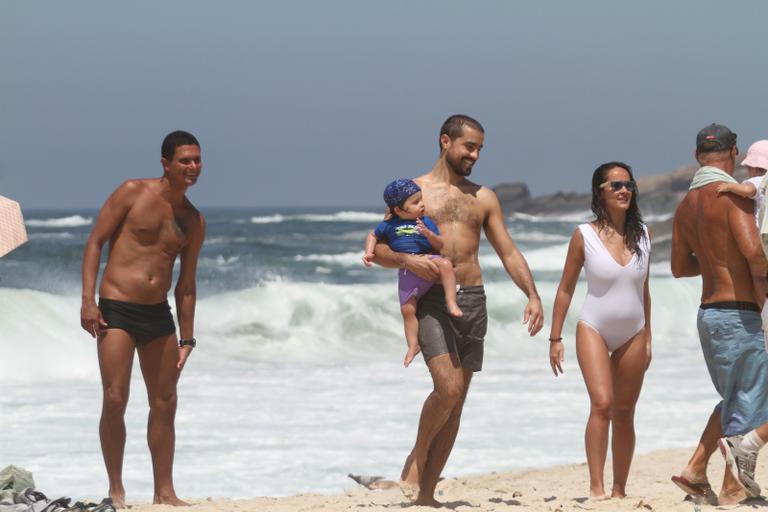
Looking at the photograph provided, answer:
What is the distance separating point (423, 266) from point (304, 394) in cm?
736

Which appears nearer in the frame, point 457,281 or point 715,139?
point 457,281

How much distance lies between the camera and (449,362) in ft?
20.4

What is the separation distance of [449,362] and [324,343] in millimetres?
13699

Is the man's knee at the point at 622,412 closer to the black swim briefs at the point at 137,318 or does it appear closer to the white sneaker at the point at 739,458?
the white sneaker at the point at 739,458

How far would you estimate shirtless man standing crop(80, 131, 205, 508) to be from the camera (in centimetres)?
667

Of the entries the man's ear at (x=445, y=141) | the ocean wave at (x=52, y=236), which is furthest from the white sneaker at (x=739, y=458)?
the ocean wave at (x=52, y=236)

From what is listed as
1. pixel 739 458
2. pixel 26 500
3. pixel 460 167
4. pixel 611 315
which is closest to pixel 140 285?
pixel 26 500

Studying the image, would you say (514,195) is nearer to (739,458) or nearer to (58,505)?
(739,458)

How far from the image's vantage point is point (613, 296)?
6.60 m

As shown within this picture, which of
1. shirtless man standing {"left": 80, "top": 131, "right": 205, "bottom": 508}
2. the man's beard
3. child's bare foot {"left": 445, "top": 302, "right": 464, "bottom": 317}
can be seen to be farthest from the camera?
shirtless man standing {"left": 80, "top": 131, "right": 205, "bottom": 508}

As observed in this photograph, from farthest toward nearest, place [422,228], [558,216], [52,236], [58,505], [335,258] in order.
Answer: [558,216] < [52,236] < [335,258] < [422,228] < [58,505]

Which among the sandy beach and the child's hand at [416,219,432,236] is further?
the sandy beach

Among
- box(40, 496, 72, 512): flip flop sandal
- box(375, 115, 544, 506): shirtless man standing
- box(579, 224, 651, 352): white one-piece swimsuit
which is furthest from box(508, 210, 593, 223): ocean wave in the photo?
box(40, 496, 72, 512): flip flop sandal

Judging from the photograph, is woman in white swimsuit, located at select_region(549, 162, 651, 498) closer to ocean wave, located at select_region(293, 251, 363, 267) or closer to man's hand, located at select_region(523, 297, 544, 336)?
man's hand, located at select_region(523, 297, 544, 336)
